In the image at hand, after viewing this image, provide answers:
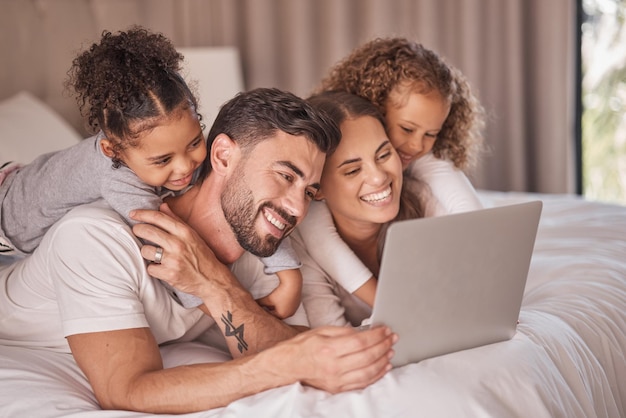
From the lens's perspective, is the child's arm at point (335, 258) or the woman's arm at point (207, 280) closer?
the woman's arm at point (207, 280)

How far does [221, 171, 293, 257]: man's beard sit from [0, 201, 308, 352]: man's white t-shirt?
20cm

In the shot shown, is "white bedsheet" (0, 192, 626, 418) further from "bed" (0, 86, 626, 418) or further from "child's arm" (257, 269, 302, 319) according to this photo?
"child's arm" (257, 269, 302, 319)

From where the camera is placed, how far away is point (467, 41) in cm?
384

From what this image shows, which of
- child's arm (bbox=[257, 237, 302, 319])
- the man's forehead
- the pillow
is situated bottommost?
child's arm (bbox=[257, 237, 302, 319])

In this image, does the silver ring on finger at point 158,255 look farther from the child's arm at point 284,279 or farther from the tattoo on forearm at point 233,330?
the child's arm at point 284,279

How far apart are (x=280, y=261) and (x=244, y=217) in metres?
0.17

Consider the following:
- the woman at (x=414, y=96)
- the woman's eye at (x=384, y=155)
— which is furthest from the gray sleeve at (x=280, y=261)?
the woman at (x=414, y=96)

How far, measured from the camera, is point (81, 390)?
150 cm

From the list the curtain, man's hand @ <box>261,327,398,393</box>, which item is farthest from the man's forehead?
the curtain

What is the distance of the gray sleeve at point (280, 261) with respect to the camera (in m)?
1.74

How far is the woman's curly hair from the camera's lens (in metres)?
1.51

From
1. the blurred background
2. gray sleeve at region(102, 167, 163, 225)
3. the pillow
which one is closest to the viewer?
gray sleeve at region(102, 167, 163, 225)

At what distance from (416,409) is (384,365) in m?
0.12

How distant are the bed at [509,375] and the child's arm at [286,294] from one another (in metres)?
0.21
